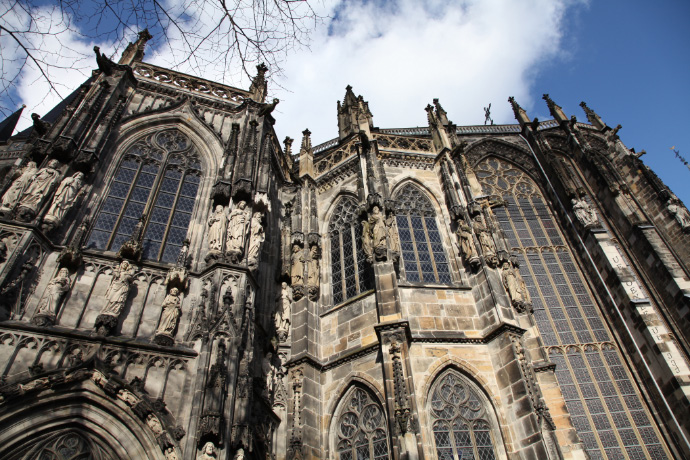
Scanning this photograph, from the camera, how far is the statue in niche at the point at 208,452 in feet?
20.8

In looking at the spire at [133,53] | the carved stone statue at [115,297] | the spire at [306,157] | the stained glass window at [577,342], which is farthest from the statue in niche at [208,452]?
the spire at [133,53]

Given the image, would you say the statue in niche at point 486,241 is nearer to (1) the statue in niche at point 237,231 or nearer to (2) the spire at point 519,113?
(1) the statue in niche at point 237,231

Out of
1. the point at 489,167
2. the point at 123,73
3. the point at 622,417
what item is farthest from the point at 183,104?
the point at 622,417

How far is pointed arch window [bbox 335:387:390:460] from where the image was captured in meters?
8.54

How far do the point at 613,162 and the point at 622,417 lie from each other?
1073cm

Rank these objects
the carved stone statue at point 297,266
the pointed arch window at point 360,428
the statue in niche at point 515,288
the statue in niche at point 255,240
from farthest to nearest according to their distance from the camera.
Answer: the carved stone statue at point 297,266 → the statue in niche at point 515,288 → the statue in niche at point 255,240 → the pointed arch window at point 360,428

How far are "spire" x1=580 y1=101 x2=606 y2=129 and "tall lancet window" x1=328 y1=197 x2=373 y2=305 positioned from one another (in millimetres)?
12878

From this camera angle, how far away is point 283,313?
1081cm

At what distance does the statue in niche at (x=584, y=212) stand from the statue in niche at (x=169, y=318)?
11.6 meters

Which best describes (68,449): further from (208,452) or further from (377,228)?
(377,228)

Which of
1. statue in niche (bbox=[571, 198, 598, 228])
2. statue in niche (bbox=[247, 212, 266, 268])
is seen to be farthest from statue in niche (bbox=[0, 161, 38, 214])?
statue in niche (bbox=[571, 198, 598, 228])

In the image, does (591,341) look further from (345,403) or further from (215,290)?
(215,290)

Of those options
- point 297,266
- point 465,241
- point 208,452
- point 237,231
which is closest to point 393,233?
point 465,241

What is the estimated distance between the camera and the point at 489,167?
699 inches
